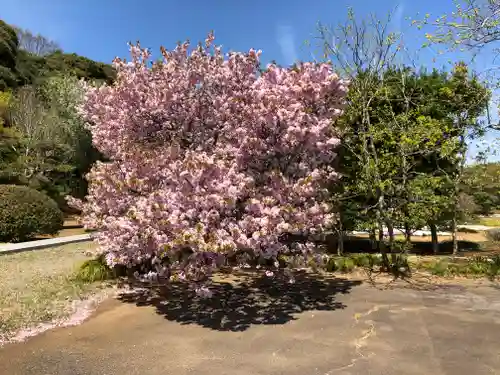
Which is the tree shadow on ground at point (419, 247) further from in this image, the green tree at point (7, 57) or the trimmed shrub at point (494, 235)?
the green tree at point (7, 57)

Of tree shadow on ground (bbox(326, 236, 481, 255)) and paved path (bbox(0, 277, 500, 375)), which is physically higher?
tree shadow on ground (bbox(326, 236, 481, 255))

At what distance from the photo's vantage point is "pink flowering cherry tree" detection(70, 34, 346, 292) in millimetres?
7535

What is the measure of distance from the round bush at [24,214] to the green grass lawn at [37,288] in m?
3.08

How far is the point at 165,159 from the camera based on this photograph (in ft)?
28.2

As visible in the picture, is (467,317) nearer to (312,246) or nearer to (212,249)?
(312,246)

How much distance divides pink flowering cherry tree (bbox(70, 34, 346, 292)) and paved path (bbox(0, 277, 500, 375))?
3.24 feet

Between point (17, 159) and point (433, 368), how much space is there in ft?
89.8

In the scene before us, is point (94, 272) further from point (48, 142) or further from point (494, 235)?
point (494, 235)

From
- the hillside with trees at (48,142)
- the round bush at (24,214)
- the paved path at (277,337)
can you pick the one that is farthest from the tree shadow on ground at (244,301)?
the hillside with trees at (48,142)

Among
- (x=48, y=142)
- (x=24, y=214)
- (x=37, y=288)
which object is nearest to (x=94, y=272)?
(x=37, y=288)

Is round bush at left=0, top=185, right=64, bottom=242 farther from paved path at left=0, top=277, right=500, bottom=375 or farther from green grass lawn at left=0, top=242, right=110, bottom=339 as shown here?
paved path at left=0, top=277, right=500, bottom=375

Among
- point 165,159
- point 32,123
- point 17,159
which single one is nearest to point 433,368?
point 165,159

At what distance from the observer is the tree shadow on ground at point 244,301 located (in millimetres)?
8305

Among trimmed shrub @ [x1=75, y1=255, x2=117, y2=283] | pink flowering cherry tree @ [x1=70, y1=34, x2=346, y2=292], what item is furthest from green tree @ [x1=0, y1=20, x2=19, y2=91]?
pink flowering cherry tree @ [x1=70, y1=34, x2=346, y2=292]
